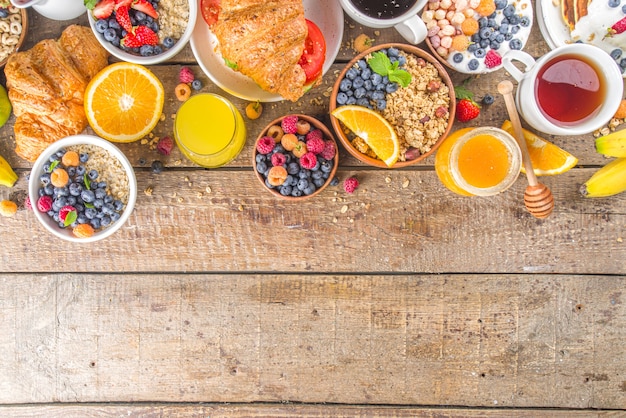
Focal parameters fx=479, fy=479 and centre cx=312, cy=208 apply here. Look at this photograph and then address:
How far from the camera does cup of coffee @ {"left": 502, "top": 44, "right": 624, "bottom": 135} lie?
1.31 m

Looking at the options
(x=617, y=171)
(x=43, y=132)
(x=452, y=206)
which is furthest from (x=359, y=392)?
(x=43, y=132)

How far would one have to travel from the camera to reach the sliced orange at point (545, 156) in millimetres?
1362

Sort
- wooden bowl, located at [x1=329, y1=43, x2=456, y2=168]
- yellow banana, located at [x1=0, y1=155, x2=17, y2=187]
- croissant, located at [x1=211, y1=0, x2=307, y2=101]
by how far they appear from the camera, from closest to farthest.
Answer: croissant, located at [x1=211, y1=0, x2=307, y2=101], wooden bowl, located at [x1=329, y1=43, x2=456, y2=168], yellow banana, located at [x1=0, y1=155, x2=17, y2=187]

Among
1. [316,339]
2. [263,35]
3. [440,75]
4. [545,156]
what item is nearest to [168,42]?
[263,35]

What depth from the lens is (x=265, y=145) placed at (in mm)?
1346

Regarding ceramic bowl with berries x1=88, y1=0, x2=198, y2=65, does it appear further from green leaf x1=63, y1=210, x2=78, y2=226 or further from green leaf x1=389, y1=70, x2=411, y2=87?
green leaf x1=389, y1=70, x2=411, y2=87

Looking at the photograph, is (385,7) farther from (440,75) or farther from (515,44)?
(515,44)

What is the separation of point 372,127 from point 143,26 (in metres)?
0.69

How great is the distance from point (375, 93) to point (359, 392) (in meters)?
0.93

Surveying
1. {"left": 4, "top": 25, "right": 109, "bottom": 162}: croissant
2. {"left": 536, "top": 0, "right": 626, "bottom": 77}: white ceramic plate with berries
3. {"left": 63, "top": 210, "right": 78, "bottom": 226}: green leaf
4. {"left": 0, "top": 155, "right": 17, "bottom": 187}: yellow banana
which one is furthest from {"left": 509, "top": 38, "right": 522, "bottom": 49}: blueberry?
{"left": 0, "top": 155, "right": 17, "bottom": 187}: yellow banana

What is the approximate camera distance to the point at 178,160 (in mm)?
1505

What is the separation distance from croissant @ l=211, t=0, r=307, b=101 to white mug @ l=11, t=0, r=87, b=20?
0.44 meters

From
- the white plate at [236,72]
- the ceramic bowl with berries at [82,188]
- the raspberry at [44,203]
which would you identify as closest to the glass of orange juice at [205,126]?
the white plate at [236,72]

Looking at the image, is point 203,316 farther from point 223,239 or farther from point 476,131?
point 476,131
